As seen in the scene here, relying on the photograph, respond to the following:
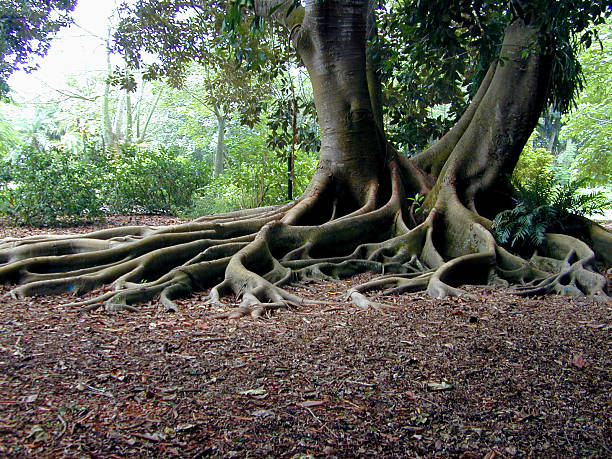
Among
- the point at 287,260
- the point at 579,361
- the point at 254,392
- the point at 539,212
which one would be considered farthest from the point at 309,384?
the point at 539,212

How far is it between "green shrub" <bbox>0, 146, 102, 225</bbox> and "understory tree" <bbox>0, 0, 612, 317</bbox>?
428 cm

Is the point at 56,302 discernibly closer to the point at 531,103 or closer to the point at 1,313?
the point at 1,313

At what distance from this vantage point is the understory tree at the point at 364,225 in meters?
5.03

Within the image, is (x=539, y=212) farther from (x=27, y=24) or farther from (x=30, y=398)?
(x=27, y=24)

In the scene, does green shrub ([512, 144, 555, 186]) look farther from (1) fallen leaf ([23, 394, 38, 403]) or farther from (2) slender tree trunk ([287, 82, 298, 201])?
(1) fallen leaf ([23, 394, 38, 403])

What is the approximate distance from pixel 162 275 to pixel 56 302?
118 cm

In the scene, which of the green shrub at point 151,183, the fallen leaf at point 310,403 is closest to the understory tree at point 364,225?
the fallen leaf at point 310,403

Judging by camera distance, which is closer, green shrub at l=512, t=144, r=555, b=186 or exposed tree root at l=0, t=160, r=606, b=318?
exposed tree root at l=0, t=160, r=606, b=318

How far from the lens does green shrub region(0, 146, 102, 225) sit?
33.1ft

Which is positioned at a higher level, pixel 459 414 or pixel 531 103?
pixel 531 103

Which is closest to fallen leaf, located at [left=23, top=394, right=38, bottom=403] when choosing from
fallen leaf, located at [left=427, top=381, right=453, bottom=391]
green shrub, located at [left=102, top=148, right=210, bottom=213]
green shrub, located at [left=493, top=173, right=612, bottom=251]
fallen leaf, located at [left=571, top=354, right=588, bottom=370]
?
fallen leaf, located at [left=427, top=381, right=453, bottom=391]

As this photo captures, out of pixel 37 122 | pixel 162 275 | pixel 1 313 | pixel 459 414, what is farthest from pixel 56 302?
pixel 37 122

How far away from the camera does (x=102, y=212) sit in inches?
436

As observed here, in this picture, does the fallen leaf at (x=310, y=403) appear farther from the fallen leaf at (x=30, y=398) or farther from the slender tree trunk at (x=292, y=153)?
the slender tree trunk at (x=292, y=153)
